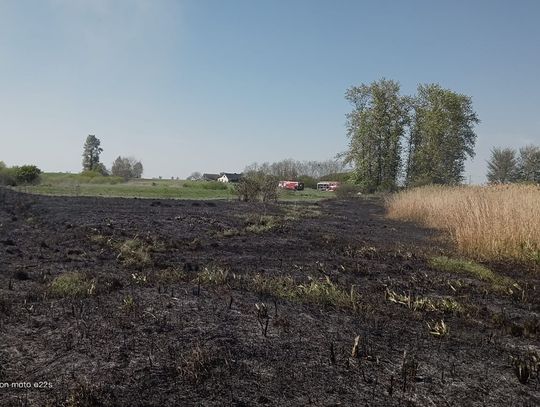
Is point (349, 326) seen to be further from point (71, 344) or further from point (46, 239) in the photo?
point (46, 239)

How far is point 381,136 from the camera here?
38.3 metres

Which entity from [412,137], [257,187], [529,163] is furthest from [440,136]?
[257,187]

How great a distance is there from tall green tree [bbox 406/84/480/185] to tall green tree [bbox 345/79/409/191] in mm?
1320

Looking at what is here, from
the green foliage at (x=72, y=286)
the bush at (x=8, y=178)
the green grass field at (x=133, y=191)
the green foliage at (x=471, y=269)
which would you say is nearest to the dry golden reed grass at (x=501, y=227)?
the green foliage at (x=471, y=269)

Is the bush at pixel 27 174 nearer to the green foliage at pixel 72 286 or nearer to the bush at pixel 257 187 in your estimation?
the bush at pixel 257 187

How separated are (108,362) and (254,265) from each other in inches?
134

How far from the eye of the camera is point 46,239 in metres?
7.78

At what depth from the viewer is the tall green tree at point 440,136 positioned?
37.1 m

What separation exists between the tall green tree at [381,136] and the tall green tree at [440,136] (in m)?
1.32

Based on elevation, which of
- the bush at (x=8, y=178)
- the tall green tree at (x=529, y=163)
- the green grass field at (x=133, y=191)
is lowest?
the green grass field at (x=133, y=191)

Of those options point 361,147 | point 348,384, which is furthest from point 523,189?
point 361,147

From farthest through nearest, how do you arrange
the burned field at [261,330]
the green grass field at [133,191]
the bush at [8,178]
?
the bush at [8,178], the green grass field at [133,191], the burned field at [261,330]

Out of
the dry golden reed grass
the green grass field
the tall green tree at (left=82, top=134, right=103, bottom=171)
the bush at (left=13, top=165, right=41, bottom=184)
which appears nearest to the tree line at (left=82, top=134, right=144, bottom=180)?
the tall green tree at (left=82, top=134, right=103, bottom=171)

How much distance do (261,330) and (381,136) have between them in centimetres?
3705
